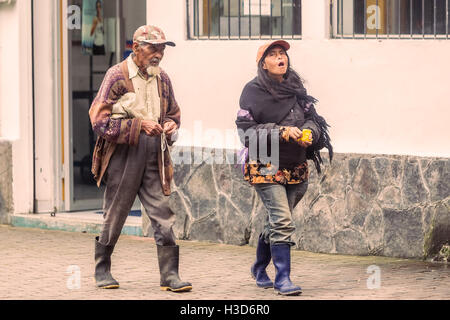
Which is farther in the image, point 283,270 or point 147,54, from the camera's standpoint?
point 147,54

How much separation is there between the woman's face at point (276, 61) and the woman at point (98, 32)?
15.7ft

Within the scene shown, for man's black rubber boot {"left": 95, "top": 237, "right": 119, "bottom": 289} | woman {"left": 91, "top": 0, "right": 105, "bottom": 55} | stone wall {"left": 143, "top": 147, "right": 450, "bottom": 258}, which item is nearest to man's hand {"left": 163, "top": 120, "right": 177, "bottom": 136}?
man's black rubber boot {"left": 95, "top": 237, "right": 119, "bottom": 289}

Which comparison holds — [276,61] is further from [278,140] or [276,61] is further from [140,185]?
[140,185]

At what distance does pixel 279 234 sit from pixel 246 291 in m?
0.55

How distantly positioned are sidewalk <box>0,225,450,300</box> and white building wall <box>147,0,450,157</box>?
105cm

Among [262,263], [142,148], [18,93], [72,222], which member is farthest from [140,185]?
[18,93]

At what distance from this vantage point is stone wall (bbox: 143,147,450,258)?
377 inches

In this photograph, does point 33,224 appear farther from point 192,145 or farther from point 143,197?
point 143,197

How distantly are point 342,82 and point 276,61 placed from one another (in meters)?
2.11

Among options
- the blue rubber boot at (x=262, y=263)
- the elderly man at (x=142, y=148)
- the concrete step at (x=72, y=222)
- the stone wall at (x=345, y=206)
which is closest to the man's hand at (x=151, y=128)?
the elderly man at (x=142, y=148)

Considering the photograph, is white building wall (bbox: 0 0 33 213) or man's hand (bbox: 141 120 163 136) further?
white building wall (bbox: 0 0 33 213)

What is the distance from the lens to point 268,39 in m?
10.7

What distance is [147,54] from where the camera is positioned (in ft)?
27.0

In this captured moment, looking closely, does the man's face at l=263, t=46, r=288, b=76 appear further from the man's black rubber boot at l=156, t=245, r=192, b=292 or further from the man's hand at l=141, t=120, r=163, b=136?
the man's black rubber boot at l=156, t=245, r=192, b=292
